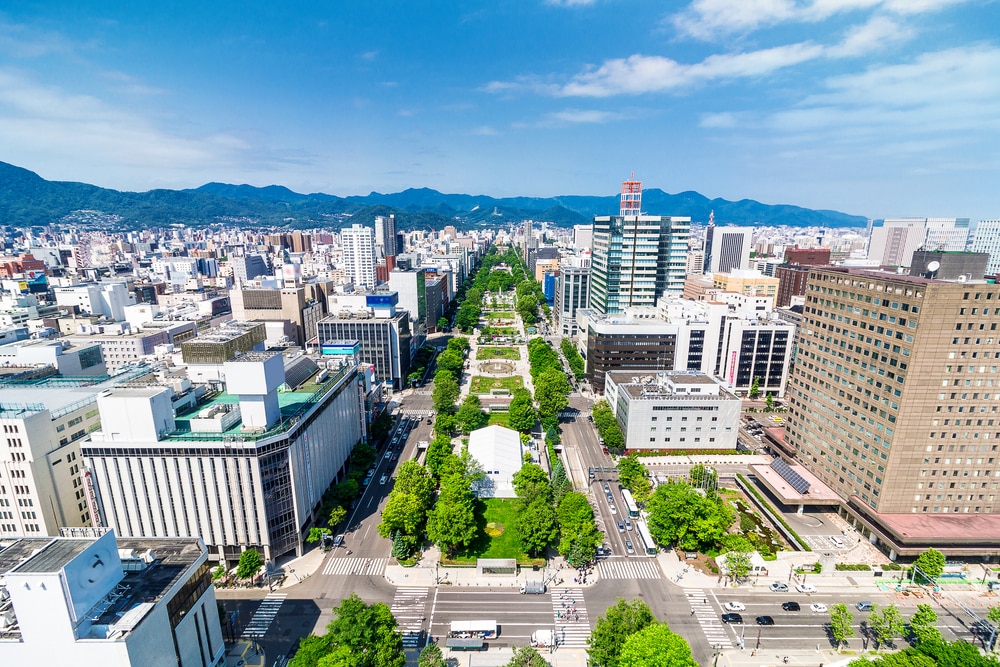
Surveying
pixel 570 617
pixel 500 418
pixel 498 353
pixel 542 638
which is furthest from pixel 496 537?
pixel 498 353

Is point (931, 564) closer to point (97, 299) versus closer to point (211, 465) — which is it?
point (211, 465)

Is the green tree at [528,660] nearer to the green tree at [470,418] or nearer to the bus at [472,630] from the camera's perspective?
the bus at [472,630]

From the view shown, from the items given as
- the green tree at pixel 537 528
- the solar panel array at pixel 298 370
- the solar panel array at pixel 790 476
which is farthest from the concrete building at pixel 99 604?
the solar panel array at pixel 790 476

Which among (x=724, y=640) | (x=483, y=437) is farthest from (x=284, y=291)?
(x=724, y=640)

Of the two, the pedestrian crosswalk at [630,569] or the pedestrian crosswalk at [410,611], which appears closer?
the pedestrian crosswalk at [410,611]

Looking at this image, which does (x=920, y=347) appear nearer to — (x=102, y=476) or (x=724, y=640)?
(x=724, y=640)

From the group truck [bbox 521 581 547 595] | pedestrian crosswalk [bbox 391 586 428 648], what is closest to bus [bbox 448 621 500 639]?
pedestrian crosswalk [bbox 391 586 428 648]

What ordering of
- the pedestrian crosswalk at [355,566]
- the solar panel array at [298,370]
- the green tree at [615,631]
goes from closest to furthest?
1. the green tree at [615,631]
2. the pedestrian crosswalk at [355,566]
3. the solar panel array at [298,370]
